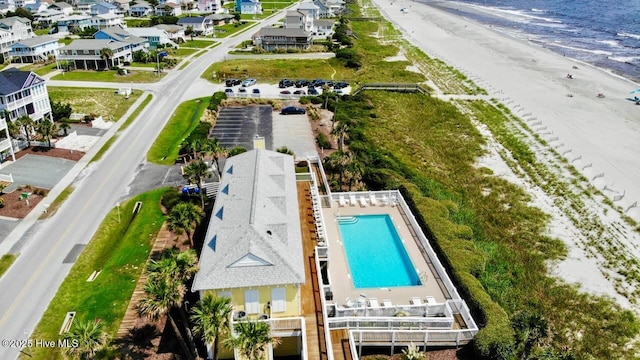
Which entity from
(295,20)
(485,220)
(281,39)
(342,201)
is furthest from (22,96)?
(295,20)

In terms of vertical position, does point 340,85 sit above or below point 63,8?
below

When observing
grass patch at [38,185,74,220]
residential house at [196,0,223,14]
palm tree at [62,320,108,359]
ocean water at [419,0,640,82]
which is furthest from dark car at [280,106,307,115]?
residential house at [196,0,223,14]

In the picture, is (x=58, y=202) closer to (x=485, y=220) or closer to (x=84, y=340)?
(x=84, y=340)

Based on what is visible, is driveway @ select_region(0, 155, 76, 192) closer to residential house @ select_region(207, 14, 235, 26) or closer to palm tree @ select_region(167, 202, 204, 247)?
palm tree @ select_region(167, 202, 204, 247)

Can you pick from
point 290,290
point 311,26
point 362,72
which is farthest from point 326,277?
point 311,26

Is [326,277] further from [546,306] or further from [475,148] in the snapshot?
[475,148]

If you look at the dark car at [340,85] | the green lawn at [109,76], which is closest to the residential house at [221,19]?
the green lawn at [109,76]

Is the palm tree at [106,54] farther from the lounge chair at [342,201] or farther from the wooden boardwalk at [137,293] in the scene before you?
the lounge chair at [342,201]
